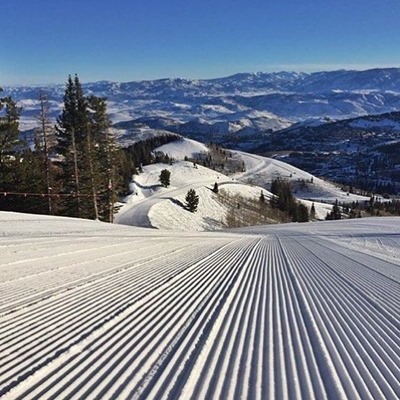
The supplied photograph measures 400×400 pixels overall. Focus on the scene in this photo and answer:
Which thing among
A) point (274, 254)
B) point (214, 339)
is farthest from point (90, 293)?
point (274, 254)

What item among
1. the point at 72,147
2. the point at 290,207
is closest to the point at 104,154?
the point at 72,147

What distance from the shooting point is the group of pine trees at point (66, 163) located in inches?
1277

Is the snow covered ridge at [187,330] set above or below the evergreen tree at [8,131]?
below

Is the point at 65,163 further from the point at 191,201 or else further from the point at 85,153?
the point at 191,201

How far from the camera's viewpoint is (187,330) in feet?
21.4

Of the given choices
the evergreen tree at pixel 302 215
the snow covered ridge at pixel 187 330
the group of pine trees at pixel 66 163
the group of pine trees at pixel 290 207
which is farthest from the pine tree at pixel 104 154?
the group of pine trees at pixel 290 207

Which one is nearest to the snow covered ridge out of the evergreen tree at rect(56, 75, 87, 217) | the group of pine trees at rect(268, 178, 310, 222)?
the evergreen tree at rect(56, 75, 87, 217)

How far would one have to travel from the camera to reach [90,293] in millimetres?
8398

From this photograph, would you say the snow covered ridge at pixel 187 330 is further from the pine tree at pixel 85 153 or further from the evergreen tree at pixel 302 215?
the evergreen tree at pixel 302 215

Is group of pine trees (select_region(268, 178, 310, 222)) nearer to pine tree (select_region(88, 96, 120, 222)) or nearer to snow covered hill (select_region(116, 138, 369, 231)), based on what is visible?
snow covered hill (select_region(116, 138, 369, 231))

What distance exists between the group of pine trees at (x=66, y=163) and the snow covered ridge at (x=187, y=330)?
55.7 feet

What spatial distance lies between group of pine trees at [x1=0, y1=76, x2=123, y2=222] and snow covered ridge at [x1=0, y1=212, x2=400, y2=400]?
17.0 m

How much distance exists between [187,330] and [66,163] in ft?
111

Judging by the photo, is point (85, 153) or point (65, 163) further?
point (85, 153)
